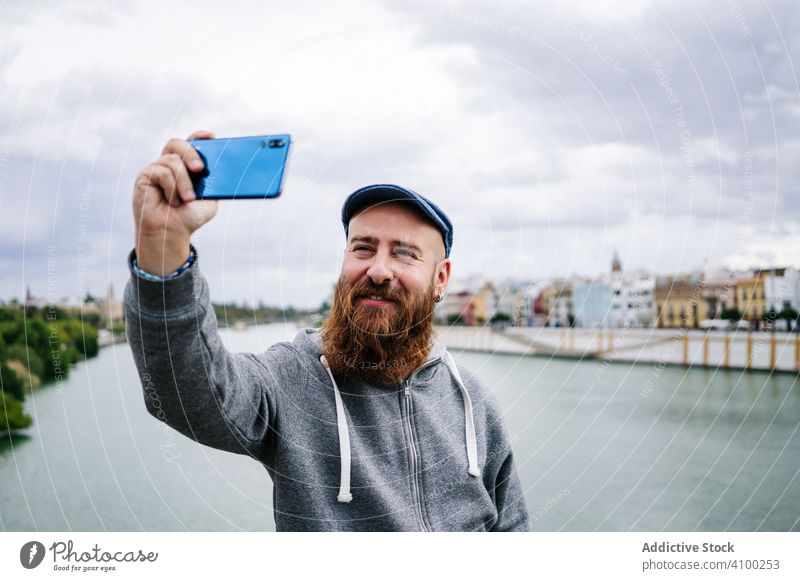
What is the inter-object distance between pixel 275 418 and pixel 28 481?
6.85 meters

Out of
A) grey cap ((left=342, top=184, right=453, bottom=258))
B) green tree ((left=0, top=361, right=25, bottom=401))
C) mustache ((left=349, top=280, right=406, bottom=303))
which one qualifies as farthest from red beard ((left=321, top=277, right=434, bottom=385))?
green tree ((left=0, top=361, right=25, bottom=401))

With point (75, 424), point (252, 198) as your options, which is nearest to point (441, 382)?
point (252, 198)

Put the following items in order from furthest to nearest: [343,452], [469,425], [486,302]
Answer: [486,302] < [469,425] < [343,452]

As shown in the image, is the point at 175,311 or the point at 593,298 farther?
the point at 593,298

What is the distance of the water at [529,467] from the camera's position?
5.79m

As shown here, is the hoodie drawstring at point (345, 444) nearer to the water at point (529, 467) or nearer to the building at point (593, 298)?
the water at point (529, 467)

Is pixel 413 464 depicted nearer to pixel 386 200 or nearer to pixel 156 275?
pixel 386 200

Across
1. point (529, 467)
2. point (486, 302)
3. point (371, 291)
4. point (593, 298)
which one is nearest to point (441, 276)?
point (371, 291)

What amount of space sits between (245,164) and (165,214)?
0.48 ft

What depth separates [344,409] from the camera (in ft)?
3.37

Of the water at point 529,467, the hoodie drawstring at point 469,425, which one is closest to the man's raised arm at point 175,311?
the hoodie drawstring at point 469,425

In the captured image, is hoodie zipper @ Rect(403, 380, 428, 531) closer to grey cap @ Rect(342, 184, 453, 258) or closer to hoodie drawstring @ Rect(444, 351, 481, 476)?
hoodie drawstring @ Rect(444, 351, 481, 476)
